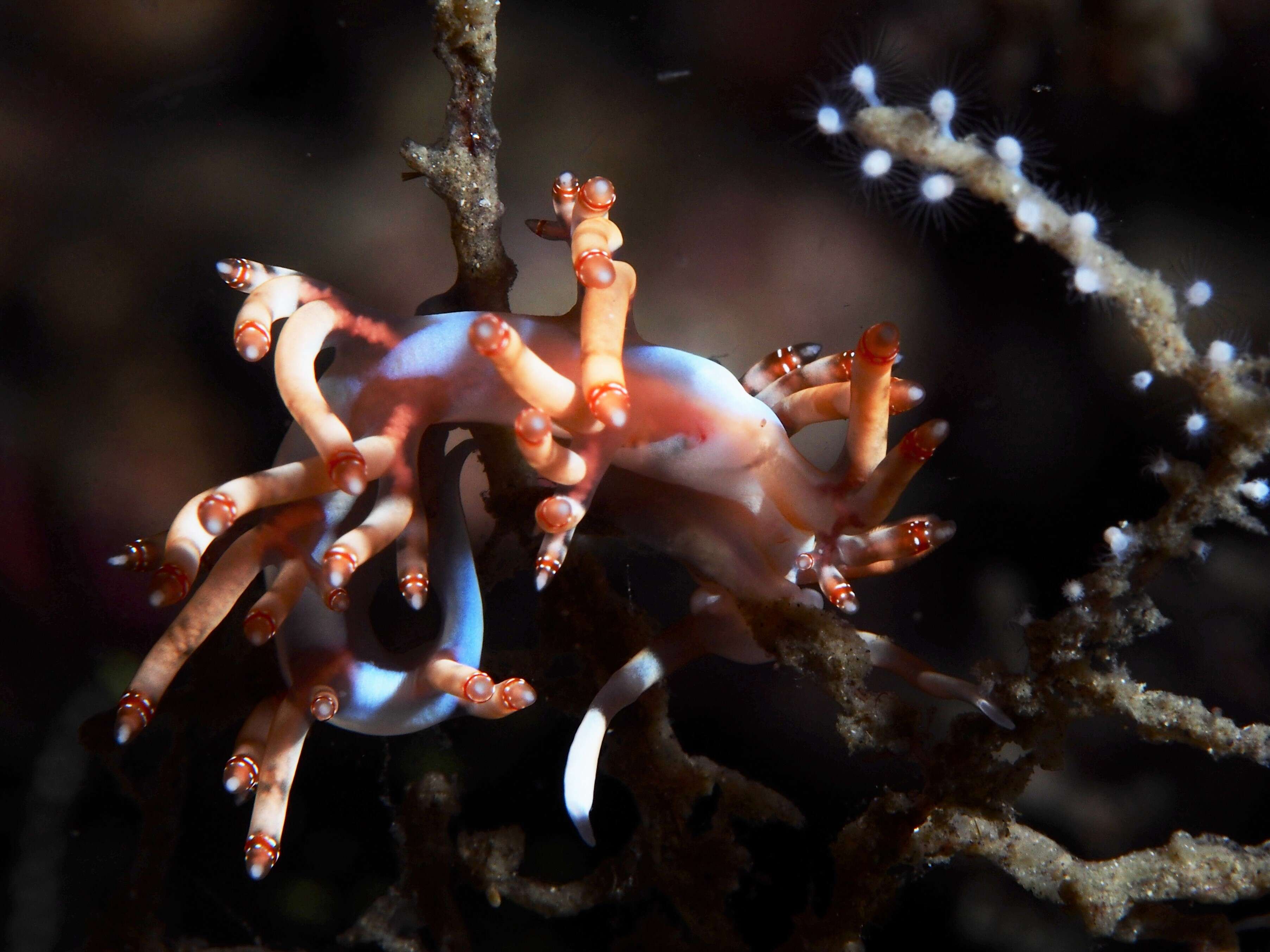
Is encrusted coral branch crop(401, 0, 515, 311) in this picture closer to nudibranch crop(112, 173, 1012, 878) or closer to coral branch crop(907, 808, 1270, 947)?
nudibranch crop(112, 173, 1012, 878)

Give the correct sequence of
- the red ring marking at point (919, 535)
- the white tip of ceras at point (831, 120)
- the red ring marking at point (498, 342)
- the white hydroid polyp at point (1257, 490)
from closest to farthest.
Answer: the red ring marking at point (498, 342)
the white hydroid polyp at point (1257, 490)
the red ring marking at point (919, 535)
the white tip of ceras at point (831, 120)

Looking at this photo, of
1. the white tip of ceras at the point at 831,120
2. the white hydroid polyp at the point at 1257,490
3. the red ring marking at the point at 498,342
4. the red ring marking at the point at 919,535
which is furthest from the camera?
the white tip of ceras at the point at 831,120

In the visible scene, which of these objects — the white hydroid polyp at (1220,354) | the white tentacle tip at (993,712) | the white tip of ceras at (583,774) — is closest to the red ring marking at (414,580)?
the white tip of ceras at (583,774)

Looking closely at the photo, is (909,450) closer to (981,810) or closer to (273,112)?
(981,810)

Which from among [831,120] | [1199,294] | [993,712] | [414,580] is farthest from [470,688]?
[1199,294]

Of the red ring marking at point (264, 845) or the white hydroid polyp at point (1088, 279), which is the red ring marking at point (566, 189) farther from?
the red ring marking at point (264, 845)
